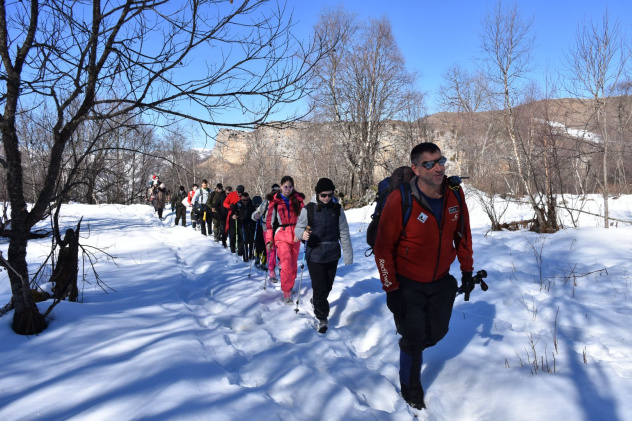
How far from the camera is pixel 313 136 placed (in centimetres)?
2791

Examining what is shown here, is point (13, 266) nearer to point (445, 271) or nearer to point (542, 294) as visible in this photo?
point (445, 271)

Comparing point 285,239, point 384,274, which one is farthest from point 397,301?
point 285,239

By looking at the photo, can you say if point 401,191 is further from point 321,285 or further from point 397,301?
point 321,285

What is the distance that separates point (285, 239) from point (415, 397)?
3402 millimetres

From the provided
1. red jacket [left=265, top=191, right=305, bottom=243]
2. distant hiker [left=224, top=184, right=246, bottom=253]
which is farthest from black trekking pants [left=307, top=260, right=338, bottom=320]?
distant hiker [left=224, top=184, right=246, bottom=253]

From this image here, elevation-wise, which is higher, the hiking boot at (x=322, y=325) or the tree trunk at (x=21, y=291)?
the tree trunk at (x=21, y=291)

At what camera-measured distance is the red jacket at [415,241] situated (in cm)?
285

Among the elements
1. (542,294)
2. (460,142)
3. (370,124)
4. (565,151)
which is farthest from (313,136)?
(542,294)

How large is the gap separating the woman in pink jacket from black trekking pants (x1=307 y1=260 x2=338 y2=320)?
85 cm

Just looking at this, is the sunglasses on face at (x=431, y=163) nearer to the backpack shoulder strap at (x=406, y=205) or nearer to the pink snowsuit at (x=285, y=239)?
the backpack shoulder strap at (x=406, y=205)

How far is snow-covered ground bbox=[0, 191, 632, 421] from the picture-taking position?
251 cm

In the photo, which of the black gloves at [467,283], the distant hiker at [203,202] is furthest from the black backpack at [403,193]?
the distant hiker at [203,202]

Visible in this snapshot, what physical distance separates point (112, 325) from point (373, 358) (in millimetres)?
2724

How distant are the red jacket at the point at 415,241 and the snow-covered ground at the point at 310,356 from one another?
1.08m
